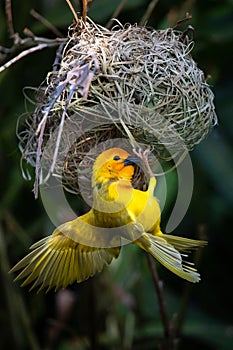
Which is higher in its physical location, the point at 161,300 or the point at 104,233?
the point at 104,233

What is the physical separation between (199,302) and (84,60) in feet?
5.74

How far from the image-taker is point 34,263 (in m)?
1.42

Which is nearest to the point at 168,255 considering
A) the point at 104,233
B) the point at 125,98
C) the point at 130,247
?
the point at 104,233

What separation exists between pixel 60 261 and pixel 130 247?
0.80m

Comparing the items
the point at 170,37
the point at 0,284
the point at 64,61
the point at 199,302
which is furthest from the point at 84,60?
the point at 199,302

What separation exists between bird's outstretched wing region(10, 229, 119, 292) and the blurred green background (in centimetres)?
64

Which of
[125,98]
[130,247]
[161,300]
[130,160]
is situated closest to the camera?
[125,98]

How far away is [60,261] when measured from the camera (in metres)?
1.46

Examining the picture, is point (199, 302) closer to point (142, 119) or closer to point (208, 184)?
point (208, 184)

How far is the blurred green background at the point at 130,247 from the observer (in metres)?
2.33

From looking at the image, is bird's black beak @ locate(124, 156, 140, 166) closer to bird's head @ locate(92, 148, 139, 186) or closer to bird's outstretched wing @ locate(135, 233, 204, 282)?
bird's head @ locate(92, 148, 139, 186)

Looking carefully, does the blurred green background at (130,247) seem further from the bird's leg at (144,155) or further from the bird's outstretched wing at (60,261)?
the bird's leg at (144,155)

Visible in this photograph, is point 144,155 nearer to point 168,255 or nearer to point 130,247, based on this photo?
point 168,255

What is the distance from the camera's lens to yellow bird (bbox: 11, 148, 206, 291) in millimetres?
1386
